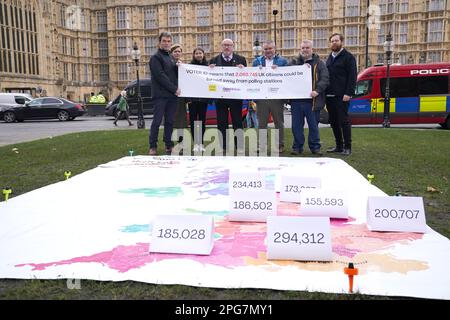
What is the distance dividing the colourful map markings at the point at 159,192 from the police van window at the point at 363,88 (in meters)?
13.7

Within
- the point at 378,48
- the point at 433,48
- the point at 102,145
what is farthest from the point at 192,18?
the point at 102,145

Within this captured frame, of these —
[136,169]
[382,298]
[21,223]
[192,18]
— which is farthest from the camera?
[192,18]

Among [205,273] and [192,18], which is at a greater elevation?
[192,18]

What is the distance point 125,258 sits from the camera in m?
2.45

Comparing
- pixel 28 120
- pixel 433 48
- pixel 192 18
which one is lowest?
pixel 28 120

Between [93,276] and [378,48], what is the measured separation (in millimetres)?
45014

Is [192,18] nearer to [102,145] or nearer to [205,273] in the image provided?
[102,145]

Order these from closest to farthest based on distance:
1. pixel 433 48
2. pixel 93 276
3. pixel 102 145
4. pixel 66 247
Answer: pixel 93 276, pixel 66 247, pixel 102 145, pixel 433 48

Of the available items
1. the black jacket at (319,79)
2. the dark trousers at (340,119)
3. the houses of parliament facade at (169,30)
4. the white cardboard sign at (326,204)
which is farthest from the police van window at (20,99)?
the white cardboard sign at (326,204)

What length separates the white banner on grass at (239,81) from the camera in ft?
24.1

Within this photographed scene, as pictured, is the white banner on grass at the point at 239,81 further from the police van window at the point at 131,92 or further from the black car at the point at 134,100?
the police van window at the point at 131,92

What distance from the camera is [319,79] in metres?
7.05

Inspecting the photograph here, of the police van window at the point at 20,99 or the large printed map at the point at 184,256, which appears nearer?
the large printed map at the point at 184,256

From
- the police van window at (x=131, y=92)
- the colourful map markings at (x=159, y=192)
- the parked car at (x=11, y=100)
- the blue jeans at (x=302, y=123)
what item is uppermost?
the police van window at (x=131, y=92)
